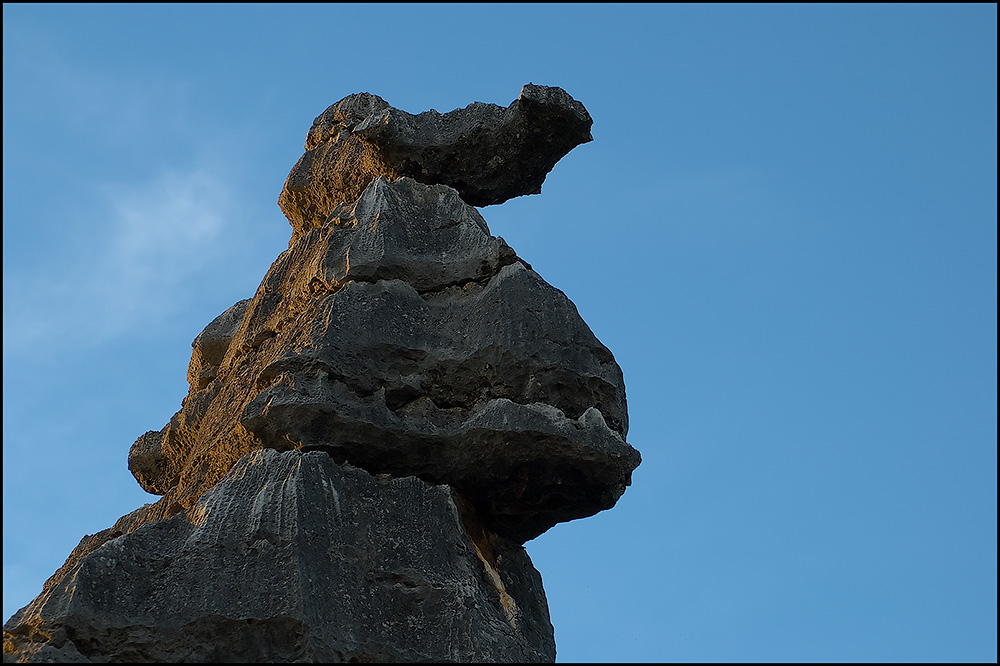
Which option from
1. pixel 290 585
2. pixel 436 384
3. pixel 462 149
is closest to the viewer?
pixel 290 585

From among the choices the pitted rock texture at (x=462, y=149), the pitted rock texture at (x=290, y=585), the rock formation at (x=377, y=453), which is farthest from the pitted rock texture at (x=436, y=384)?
the pitted rock texture at (x=462, y=149)

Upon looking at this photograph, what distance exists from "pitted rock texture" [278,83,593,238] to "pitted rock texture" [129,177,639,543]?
117 cm

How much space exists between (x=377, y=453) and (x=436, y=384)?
532mm

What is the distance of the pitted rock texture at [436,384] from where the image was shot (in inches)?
279

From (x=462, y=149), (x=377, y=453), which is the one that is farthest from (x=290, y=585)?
(x=462, y=149)

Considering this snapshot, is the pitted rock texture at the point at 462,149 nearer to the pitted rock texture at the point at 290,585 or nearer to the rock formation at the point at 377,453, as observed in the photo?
the rock formation at the point at 377,453

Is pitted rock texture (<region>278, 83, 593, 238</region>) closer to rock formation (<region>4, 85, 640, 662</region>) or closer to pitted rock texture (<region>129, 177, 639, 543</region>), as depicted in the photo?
rock formation (<region>4, 85, 640, 662</region>)

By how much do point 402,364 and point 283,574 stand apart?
163 centimetres

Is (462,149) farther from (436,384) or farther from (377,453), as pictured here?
(377,453)

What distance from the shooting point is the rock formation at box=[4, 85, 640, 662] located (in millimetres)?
6098

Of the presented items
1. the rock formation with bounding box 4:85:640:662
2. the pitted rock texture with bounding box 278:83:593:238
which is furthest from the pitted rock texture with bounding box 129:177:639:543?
the pitted rock texture with bounding box 278:83:593:238

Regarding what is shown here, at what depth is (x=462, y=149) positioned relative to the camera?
30.4 feet

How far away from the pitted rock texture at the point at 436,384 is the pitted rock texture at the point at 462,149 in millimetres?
1175

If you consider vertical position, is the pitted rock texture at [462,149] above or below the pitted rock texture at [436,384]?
above
